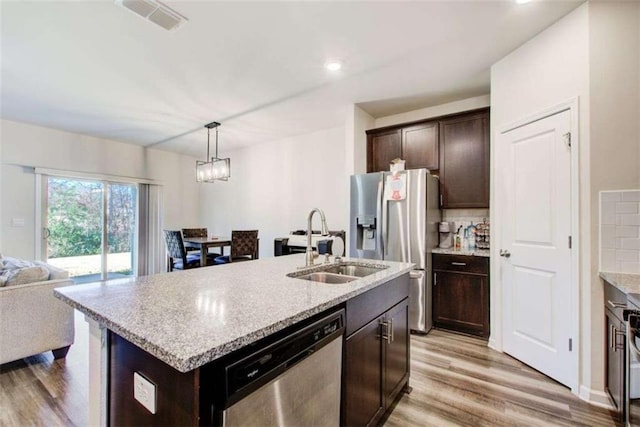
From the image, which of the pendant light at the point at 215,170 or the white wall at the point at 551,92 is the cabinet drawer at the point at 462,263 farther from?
→ the pendant light at the point at 215,170

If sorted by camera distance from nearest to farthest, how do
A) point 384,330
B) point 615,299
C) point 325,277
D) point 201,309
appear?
point 201,309
point 384,330
point 615,299
point 325,277

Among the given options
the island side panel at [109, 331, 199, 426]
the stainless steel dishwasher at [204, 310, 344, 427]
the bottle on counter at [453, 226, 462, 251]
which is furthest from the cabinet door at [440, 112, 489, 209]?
the island side panel at [109, 331, 199, 426]

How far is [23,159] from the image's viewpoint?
174 inches

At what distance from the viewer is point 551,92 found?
88.7 inches

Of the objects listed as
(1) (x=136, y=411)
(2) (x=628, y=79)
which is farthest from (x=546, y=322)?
(1) (x=136, y=411)

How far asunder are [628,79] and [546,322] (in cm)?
180

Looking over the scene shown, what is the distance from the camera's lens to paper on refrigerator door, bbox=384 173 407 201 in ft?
10.5

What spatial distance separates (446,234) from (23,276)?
4158 mm

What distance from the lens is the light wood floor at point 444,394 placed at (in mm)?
1782

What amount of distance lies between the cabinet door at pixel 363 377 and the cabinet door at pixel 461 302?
1798 mm

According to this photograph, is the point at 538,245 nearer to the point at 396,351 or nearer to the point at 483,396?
the point at 483,396

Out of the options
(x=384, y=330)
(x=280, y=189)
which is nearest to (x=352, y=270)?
(x=384, y=330)

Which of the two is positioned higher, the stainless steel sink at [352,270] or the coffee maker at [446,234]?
the coffee maker at [446,234]

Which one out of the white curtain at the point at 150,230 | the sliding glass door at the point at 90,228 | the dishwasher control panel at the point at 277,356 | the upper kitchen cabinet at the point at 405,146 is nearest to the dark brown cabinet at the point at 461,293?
the upper kitchen cabinet at the point at 405,146
